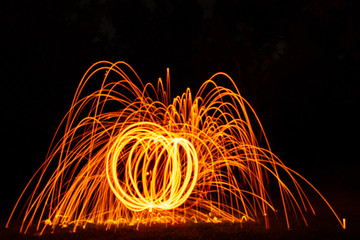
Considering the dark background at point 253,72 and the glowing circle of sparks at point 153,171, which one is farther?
the dark background at point 253,72

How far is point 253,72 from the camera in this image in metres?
21.2

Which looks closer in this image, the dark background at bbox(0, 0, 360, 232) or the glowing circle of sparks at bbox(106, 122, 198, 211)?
the glowing circle of sparks at bbox(106, 122, 198, 211)

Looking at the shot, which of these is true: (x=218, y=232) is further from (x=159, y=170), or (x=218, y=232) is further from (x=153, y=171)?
(x=159, y=170)

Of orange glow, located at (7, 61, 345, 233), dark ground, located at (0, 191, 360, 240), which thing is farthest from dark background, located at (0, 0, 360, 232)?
dark ground, located at (0, 191, 360, 240)

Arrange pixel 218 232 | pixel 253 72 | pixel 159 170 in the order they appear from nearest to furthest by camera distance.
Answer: pixel 218 232, pixel 159 170, pixel 253 72

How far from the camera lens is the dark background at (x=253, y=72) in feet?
67.1

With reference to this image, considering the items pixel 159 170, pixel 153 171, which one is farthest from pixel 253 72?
pixel 153 171

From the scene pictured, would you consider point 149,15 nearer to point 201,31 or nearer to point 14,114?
point 201,31

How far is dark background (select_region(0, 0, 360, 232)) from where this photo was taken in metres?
20.4

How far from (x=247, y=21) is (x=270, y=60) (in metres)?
2.74

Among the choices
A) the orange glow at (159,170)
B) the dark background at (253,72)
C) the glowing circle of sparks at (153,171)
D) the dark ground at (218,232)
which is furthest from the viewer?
the dark background at (253,72)

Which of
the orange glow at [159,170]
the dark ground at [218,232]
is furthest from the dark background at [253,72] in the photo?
the dark ground at [218,232]

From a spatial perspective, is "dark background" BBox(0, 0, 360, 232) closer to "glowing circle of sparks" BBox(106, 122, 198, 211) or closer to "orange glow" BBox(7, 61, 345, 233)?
"orange glow" BBox(7, 61, 345, 233)

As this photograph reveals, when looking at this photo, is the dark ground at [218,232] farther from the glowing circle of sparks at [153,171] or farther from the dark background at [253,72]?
the dark background at [253,72]
